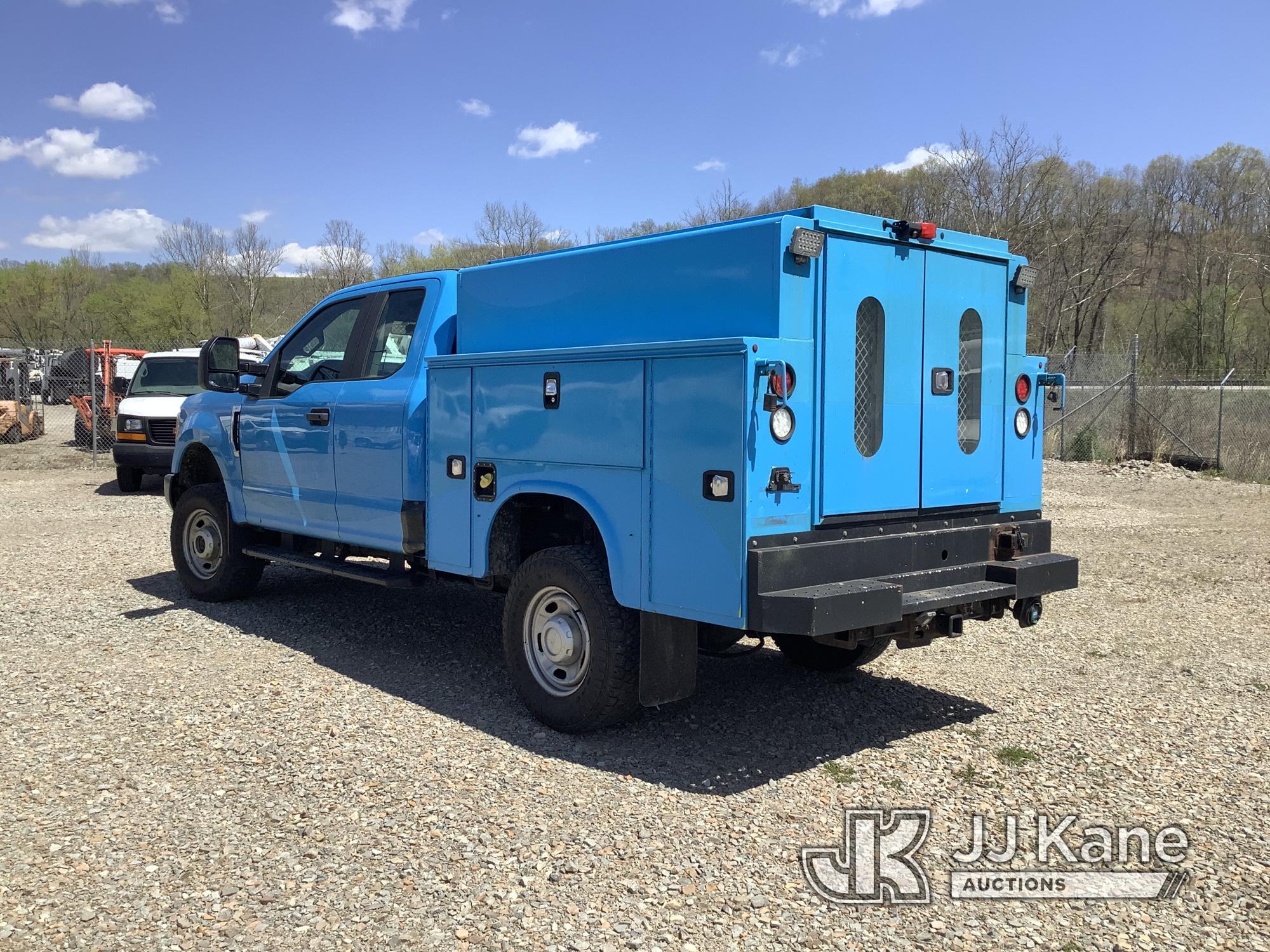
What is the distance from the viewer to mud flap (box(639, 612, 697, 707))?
4.71 metres

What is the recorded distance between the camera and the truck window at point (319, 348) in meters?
6.80

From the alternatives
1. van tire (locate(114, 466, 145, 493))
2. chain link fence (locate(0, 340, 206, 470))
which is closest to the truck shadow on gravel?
van tire (locate(114, 466, 145, 493))

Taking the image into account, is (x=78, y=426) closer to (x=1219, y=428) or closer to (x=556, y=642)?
(x=556, y=642)

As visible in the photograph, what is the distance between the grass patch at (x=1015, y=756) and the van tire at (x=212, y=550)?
5.68m

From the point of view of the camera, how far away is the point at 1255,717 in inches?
214

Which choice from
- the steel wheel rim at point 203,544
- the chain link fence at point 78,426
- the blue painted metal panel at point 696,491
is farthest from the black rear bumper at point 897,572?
the chain link fence at point 78,426

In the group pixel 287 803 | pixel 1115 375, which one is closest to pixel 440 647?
pixel 287 803

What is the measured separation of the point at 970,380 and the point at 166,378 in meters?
14.6

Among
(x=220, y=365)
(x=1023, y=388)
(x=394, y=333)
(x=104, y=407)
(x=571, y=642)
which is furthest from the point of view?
(x=104, y=407)

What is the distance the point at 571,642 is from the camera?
502cm

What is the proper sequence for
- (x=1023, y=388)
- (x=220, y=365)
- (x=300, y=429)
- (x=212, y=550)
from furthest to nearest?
(x=212, y=550) → (x=220, y=365) → (x=300, y=429) → (x=1023, y=388)

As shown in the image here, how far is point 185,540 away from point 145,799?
441 cm

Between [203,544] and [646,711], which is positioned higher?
[203,544]

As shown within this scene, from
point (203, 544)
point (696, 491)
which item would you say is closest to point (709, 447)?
point (696, 491)
